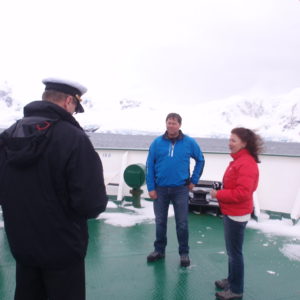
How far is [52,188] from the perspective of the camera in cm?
143

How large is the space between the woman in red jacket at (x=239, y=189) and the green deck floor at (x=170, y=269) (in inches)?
20.4

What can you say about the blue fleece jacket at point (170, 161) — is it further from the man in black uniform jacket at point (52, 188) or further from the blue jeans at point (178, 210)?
the man in black uniform jacket at point (52, 188)

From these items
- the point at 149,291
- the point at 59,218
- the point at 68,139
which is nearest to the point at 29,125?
the point at 68,139

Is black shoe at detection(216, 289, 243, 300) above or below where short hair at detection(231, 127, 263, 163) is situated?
below

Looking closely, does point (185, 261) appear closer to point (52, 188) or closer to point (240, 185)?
point (240, 185)

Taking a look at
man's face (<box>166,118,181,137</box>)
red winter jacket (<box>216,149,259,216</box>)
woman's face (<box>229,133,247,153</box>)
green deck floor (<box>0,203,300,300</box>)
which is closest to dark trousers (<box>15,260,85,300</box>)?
green deck floor (<box>0,203,300,300</box>)

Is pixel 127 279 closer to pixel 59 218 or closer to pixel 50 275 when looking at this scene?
pixel 50 275

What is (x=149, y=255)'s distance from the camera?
137 inches

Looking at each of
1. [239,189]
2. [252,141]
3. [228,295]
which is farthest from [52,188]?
[228,295]

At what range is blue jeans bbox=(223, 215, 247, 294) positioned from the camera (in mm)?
2559

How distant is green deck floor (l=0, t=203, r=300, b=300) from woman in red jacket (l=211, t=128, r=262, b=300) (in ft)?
1.70

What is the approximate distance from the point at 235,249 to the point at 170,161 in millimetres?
1135

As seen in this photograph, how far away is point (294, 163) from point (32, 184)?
5.04 metres

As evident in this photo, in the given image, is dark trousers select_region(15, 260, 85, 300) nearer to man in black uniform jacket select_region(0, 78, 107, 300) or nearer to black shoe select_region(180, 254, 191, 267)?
man in black uniform jacket select_region(0, 78, 107, 300)
